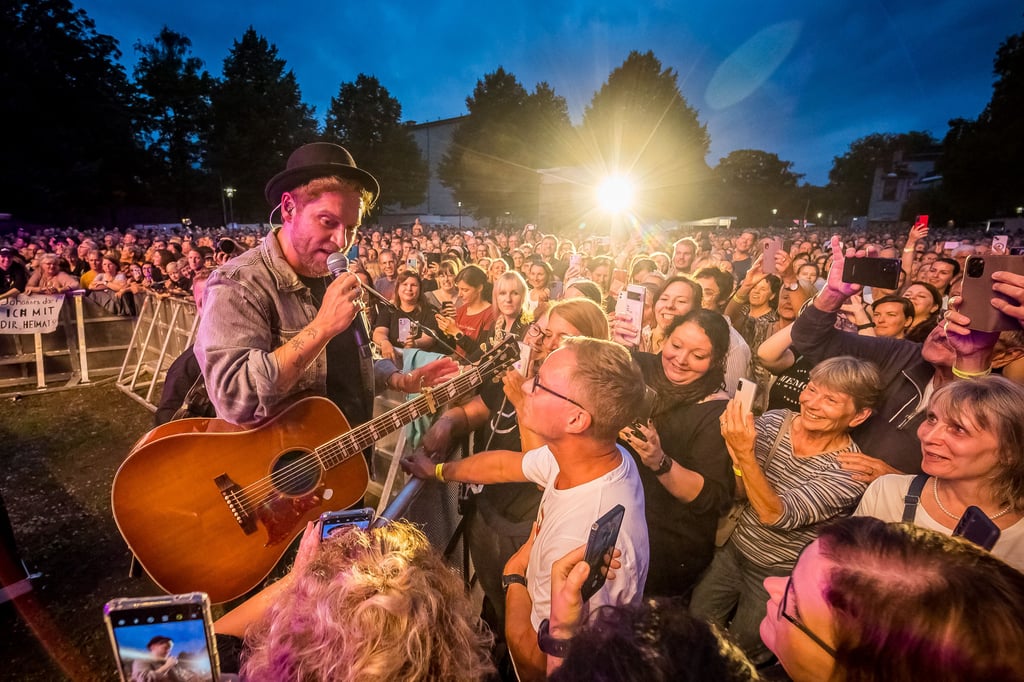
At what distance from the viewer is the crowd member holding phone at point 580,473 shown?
1851 millimetres

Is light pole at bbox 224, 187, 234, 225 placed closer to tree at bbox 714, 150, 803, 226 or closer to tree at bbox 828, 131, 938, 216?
tree at bbox 714, 150, 803, 226

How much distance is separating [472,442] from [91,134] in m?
40.8

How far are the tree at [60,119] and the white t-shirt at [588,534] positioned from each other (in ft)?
122

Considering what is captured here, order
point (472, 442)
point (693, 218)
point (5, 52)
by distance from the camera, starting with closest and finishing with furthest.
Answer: point (472, 442) < point (5, 52) < point (693, 218)

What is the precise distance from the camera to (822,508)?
2.35m

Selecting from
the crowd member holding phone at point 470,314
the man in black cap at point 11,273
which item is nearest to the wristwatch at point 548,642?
the crowd member holding phone at point 470,314

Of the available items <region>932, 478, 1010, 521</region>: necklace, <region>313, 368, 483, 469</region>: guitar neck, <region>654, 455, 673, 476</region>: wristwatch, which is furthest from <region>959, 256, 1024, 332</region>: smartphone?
<region>313, 368, 483, 469</region>: guitar neck

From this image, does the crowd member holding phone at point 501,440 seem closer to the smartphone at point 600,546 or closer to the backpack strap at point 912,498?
the smartphone at point 600,546

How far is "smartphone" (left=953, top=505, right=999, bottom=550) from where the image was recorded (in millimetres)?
1494

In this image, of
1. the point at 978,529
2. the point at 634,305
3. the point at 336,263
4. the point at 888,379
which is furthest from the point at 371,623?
the point at 888,379

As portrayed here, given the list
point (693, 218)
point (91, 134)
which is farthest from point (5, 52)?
point (693, 218)

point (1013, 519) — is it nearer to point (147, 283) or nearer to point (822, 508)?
point (822, 508)

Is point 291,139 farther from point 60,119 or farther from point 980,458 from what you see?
point 980,458

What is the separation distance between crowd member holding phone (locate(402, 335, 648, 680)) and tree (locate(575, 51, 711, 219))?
185ft
